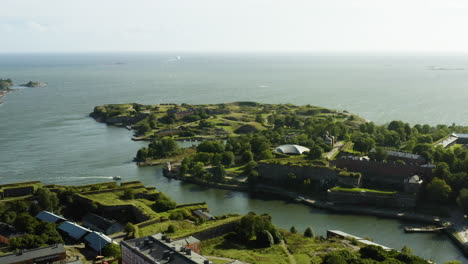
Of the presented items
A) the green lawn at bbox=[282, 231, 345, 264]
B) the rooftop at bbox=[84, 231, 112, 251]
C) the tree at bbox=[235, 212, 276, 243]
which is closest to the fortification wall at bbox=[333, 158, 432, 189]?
the green lawn at bbox=[282, 231, 345, 264]

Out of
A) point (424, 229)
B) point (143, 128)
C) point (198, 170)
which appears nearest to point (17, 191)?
point (198, 170)

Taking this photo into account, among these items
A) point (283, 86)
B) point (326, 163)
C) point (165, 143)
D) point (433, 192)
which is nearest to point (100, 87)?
point (283, 86)

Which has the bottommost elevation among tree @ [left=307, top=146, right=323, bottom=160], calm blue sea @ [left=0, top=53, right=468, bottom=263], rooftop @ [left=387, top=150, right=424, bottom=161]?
calm blue sea @ [left=0, top=53, right=468, bottom=263]

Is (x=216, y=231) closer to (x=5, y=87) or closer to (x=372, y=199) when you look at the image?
(x=372, y=199)

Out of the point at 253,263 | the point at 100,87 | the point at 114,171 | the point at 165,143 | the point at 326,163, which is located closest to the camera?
the point at 253,263

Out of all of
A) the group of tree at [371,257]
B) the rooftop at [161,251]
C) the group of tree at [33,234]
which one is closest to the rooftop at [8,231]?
the group of tree at [33,234]

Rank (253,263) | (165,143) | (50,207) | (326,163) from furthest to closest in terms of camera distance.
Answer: (165,143) → (326,163) → (50,207) → (253,263)

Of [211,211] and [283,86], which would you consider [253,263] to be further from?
[283,86]

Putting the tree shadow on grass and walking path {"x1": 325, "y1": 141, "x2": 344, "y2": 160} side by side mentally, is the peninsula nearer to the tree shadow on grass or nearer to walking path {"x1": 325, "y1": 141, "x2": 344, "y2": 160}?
the tree shadow on grass
